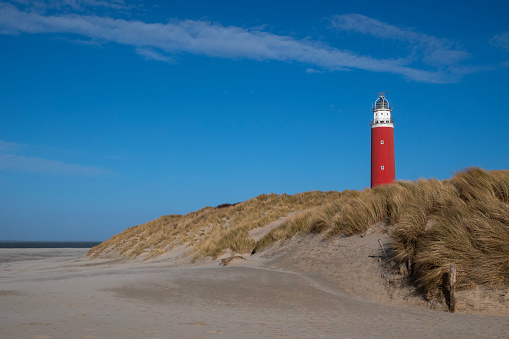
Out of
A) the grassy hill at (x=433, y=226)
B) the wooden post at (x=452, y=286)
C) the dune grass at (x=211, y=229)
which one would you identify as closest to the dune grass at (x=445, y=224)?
the grassy hill at (x=433, y=226)

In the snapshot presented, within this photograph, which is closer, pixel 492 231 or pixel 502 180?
pixel 492 231

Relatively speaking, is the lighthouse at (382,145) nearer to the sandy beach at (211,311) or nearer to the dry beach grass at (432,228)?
the dry beach grass at (432,228)

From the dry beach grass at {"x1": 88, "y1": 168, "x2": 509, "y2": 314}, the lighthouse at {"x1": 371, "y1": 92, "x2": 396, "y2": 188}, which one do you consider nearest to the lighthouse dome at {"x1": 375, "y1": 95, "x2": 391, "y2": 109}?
the lighthouse at {"x1": 371, "y1": 92, "x2": 396, "y2": 188}

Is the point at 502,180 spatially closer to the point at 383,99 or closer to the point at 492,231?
the point at 492,231

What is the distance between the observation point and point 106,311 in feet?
25.9

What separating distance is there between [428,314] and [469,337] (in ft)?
7.41

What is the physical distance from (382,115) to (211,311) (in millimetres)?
33194

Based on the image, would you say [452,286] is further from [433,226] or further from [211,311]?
[211,311]

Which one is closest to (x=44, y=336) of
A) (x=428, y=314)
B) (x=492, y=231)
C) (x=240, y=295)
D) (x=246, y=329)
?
(x=246, y=329)

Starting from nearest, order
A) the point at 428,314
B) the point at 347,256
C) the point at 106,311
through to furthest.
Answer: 1. the point at 106,311
2. the point at 428,314
3. the point at 347,256

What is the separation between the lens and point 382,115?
125ft

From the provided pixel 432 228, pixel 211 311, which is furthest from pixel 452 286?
pixel 211 311

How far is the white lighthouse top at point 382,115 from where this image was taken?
37934 millimetres

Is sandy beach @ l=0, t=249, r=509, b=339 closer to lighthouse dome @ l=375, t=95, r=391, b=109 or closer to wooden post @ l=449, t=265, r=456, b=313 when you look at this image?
wooden post @ l=449, t=265, r=456, b=313
